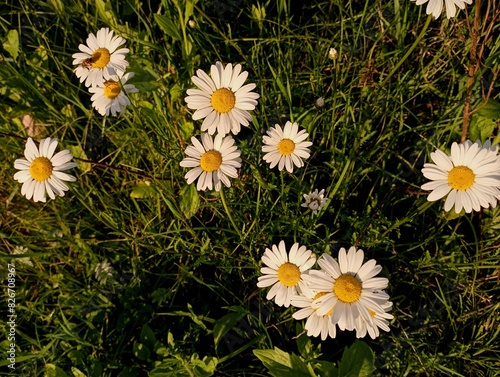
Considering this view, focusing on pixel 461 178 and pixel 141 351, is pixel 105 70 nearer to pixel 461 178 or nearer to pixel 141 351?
pixel 141 351

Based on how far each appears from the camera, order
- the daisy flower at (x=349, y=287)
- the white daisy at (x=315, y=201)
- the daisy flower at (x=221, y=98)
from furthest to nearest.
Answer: the white daisy at (x=315, y=201), the daisy flower at (x=221, y=98), the daisy flower at (x=349, y=287)

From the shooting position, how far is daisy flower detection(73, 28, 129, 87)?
197 cm

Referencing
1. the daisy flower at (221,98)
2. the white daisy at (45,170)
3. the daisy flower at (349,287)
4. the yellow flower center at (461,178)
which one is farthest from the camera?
the white daisy at (45,170)

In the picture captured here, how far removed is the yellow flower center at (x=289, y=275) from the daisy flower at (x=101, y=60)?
1066 mm

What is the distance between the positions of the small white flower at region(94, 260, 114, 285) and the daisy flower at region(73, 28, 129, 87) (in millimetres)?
933

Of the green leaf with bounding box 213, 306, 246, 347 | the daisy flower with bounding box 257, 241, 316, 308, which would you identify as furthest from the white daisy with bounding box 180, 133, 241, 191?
the green leaf with bounding box 213, 306, 246, 347

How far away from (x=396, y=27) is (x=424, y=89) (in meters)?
0.35

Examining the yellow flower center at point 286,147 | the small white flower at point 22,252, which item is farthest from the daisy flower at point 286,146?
the small white flower at point 22,252

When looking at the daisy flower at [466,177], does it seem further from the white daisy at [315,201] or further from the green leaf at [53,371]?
the green leaf at [53,371]

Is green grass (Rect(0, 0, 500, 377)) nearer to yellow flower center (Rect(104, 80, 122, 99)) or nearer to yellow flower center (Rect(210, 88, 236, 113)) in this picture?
yellow flower center (Rect(104, 80, 122, 99))

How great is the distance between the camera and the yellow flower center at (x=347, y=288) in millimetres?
1593

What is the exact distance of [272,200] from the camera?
226cm

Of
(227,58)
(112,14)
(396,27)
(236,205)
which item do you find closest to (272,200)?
(236,205)

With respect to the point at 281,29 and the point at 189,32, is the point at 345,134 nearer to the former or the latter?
the point at 281,29
